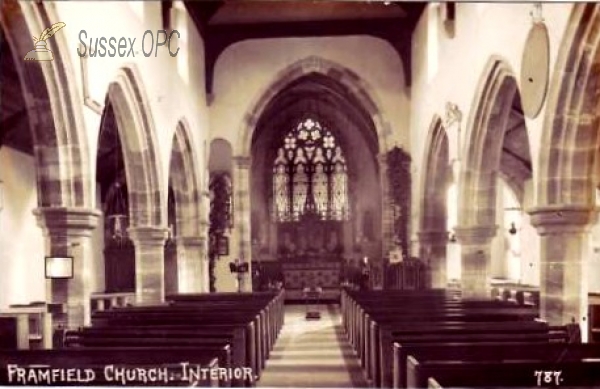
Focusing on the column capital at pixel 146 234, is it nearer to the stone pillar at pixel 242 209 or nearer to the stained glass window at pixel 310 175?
the stone pillar at pixel 242 209

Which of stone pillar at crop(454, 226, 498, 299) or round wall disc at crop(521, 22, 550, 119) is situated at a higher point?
round wall disc at crop(521, 22, 550, 119)

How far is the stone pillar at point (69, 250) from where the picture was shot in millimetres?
7922

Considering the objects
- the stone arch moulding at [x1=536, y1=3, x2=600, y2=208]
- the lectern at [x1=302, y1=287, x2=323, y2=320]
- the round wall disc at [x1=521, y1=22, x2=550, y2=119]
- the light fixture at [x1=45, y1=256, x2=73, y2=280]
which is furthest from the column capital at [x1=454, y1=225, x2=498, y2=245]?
the light fixture at [x1=45, y1=256, x2=73, y2=280]

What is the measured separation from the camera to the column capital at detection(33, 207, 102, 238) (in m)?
7.93

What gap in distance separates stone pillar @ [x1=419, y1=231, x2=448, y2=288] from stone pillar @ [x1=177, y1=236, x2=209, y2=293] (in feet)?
17.4

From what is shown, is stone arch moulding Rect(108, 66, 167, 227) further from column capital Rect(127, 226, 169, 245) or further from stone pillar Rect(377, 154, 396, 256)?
stone pillar Rect(377, 154, 396, 256)

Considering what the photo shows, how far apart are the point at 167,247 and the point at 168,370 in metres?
14.1

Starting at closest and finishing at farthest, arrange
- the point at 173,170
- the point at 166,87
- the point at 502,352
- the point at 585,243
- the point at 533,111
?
the point at 502,352 < the point at 585,243 < the point at 533,111 < the point at 166,87 < the point at 173,170

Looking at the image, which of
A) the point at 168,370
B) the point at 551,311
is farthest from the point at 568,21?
the point at 168,370

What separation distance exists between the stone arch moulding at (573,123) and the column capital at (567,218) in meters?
0.09

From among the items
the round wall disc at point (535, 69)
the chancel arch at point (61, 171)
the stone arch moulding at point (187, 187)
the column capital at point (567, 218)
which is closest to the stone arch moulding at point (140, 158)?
the chancel arch at point (61, 171)

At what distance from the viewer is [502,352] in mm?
5367

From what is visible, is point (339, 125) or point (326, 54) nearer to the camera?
point (326, 54)

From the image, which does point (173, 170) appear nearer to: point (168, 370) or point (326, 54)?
point (326, 54)
